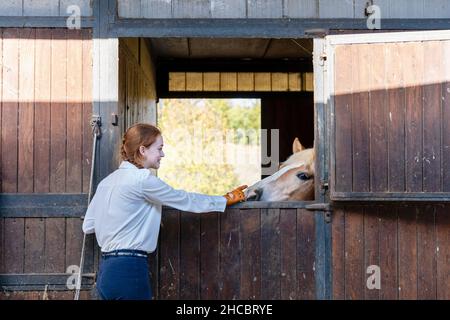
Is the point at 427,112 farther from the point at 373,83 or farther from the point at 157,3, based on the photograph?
the point at 157,3

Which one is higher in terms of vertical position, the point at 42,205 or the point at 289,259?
the point at 42,205

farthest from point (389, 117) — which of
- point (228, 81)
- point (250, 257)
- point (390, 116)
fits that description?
point (228, 81)

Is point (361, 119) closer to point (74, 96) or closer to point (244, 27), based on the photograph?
point (244, 27)

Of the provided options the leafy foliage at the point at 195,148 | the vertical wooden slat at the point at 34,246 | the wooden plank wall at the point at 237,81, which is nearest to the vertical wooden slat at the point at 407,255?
the vertical wooden slat at the point at 34,246

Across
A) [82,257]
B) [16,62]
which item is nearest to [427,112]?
[82,257]

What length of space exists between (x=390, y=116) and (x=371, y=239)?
2.43ft

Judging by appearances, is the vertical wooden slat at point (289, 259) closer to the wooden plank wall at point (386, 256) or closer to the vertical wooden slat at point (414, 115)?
the wooden plank wall at point (386, 256)

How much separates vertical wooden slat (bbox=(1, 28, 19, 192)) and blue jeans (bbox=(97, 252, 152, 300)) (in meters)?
1.15

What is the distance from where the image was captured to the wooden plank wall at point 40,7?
4031mm

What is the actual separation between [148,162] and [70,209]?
874 millimetres

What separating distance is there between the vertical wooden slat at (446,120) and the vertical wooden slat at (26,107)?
2.39m

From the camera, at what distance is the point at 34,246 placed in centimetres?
399

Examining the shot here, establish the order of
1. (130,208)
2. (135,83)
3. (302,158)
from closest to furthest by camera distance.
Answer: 1. (130,208)
2. (302,158)
3. (135,83)

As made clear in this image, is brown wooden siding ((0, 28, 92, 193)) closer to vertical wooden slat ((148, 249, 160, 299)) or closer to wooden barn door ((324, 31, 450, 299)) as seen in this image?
vertical wooden slat ((148, 249, 160, 299))
